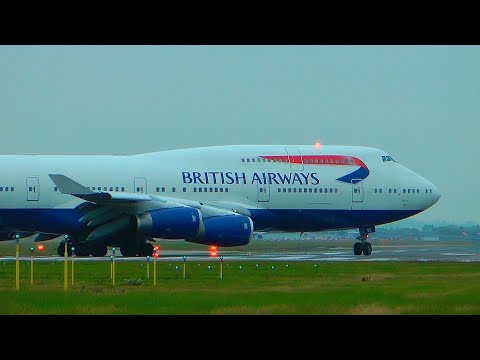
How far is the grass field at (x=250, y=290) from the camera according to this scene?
20109 millimetres

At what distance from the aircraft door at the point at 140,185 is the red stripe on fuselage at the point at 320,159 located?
5.15 meters

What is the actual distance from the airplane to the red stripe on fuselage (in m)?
0.04

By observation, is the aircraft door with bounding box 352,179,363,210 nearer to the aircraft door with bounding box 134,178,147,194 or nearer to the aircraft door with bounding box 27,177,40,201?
the aircraft door with bounding box 134,178,147,194

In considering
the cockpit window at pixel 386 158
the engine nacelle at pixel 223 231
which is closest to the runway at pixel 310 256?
the engine nacelle at pixel 223 231

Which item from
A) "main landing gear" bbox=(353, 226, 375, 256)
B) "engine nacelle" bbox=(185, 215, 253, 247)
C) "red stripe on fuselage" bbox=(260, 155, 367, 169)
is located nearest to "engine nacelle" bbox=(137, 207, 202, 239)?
"engine nacelle" bbox=(185, 215, 253, 247)

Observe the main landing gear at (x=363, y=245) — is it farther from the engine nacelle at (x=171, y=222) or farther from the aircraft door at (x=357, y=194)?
the engine nacelle at (x=171, y=222)

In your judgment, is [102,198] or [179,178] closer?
[102,198]

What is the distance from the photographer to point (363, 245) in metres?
45.4

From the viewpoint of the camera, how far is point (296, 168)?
43.8 m

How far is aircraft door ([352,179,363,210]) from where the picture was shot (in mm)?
44562

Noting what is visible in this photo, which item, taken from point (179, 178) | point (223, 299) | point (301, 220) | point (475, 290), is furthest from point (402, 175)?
point (223, 299)
